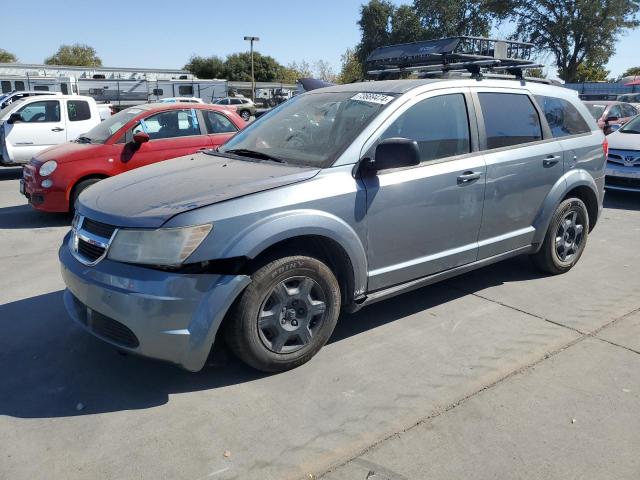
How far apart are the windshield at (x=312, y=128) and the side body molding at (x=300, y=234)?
428mm

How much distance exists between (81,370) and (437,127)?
295 centimetres

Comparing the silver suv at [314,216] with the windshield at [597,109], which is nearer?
the silver suv at [314,216]

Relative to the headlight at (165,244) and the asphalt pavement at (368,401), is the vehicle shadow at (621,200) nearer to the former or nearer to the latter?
the asphalt pavement at (368,401)

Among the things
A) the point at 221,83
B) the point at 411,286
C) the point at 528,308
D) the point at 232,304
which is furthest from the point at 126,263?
the point at 221,83

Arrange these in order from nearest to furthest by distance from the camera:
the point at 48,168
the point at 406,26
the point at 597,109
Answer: the point at 48,168, the point at 597,109, the point at 406,26

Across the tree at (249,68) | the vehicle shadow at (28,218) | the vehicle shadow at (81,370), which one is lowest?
the vehicle shadow at (28,218)

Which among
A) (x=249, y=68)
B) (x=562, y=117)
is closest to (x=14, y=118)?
(x=562, y=117)

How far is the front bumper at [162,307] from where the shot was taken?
9.27 ft

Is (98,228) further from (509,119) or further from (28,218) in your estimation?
(28,218)

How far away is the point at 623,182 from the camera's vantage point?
8750 millimetres

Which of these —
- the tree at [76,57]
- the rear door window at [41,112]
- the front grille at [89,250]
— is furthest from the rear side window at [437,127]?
the tree at [76,57]

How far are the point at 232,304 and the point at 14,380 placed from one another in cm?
148

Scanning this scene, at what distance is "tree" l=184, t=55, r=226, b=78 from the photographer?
7488cm

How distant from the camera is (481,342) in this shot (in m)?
3.74
